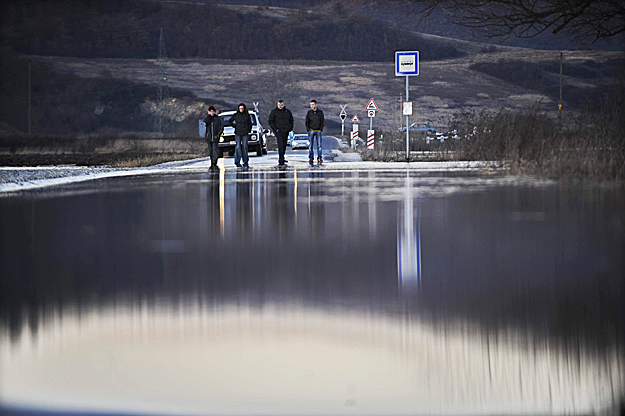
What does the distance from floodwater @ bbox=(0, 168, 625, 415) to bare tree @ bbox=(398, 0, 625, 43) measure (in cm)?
950

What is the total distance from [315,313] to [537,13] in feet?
54.2

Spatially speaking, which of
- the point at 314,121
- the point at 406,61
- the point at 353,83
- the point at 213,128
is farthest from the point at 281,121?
the point at 353,83

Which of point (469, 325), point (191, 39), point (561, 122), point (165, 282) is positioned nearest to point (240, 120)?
point (561, 122)

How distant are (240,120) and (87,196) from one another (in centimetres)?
1202

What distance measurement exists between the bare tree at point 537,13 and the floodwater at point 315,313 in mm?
9501

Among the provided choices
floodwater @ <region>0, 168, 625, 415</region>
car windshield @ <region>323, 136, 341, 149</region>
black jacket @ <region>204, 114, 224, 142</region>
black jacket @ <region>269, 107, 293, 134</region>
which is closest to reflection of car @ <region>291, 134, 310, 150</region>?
car windshield @ <region>323, 136, 341, 149</region>

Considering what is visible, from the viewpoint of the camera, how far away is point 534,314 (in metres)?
6.45

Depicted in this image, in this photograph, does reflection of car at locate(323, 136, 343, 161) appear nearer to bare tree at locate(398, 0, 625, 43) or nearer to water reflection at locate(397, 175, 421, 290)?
bare tree at locate(398, 0, 625, 43)

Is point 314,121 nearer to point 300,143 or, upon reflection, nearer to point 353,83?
point 300,143

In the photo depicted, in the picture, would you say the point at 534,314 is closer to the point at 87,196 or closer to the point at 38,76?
the point at 87,196

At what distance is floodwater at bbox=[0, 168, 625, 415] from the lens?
4762 mm

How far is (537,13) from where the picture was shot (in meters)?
21.6

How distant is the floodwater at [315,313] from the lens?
476cm

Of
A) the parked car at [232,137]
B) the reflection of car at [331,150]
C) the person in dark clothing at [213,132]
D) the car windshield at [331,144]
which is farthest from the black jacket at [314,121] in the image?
the car windshield at [331,144]
